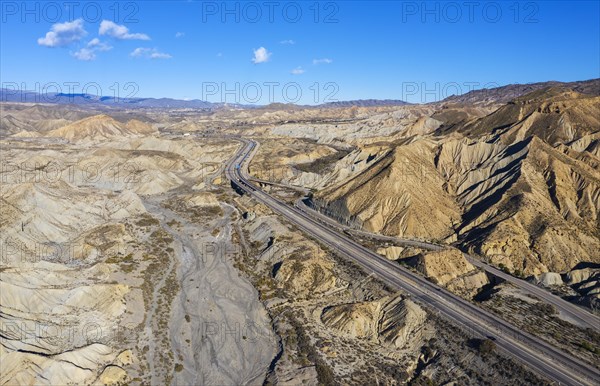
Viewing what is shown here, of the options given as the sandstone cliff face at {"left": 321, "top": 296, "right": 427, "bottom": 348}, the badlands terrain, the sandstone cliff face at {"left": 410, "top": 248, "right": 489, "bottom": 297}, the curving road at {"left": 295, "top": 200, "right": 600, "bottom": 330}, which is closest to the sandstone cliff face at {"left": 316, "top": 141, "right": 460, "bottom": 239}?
the badlands terrain

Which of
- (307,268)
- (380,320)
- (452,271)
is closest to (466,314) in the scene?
→ (380,320)

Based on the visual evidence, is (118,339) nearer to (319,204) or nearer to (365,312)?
(365,312)

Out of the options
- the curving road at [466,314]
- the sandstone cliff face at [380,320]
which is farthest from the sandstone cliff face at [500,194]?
the sandstone cliff face at [380,320]

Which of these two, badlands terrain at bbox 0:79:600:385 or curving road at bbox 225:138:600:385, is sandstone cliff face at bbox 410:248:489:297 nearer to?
badlands terrain at bbox 0:79:600:385

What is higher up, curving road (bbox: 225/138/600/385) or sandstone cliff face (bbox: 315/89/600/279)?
sandstone cliff face (bbox: 315/89/600/279)

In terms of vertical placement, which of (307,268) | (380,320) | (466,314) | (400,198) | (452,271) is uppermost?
(400,198)

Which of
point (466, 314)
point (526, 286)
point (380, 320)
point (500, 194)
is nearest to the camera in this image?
point (466, 314)

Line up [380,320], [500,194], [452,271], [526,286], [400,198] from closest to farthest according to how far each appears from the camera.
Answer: [380,320]
[526,286]
[452,271]
[500,194]
[400,198]

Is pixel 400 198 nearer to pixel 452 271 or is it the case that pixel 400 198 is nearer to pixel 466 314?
pixel 452 271
